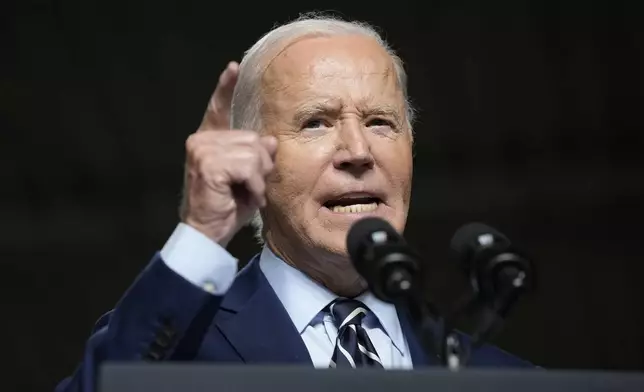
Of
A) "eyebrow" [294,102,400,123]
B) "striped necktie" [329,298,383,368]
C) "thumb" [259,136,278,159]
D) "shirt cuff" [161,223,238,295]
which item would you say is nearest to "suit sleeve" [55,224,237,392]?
"shirt cuff" [161,223,238,295]

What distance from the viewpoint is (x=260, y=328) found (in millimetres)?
2170

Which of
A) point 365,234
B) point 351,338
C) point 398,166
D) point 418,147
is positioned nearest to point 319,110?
point 398,166

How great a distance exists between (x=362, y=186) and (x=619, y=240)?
7.76 ft

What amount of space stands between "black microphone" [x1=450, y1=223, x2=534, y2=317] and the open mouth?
0.62 metres

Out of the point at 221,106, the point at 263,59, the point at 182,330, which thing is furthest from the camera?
the point at 263,59

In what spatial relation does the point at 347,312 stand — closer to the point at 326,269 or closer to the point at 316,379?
the point at 326,269

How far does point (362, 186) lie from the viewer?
2.27 m

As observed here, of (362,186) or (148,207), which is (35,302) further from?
(362,186)

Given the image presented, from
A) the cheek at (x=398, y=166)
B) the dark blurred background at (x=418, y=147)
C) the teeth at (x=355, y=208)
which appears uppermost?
the cheek at (x=398, y=166)

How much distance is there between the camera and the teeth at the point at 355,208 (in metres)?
2.27

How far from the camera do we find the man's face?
227cm

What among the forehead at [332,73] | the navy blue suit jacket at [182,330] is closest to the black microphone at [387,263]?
the navy blue suit jacket at [182,330]

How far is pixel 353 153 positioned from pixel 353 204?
10 cm

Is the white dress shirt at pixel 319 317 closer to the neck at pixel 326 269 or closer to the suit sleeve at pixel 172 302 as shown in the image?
the neck at pixel 326 269
